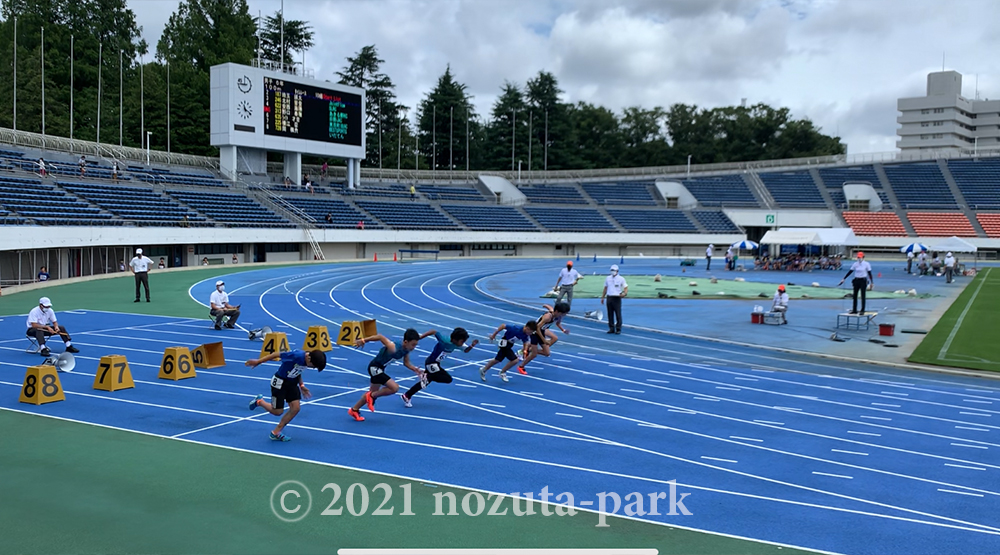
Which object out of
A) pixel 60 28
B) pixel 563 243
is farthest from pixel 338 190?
pixel 60 28

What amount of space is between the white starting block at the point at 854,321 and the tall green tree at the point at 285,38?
70916 millimetres

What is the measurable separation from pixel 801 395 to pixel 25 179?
40008 millimetres

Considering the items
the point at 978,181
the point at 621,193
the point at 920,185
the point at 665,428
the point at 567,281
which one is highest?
the point at 978,181

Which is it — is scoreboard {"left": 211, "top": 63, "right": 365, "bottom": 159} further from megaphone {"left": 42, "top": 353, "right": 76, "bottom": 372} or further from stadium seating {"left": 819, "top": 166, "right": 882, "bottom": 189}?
stadium seating {"left": 819, "top": 166, "right": 882, "bottom": 189}

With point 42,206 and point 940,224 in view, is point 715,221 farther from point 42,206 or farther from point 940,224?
point 42,206

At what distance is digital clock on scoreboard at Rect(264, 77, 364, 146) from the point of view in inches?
2147

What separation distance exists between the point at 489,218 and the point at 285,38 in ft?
111

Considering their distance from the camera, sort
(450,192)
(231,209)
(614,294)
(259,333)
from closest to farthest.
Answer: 1. (259,333)
2. (614,294)
3. (231,209)
4. (450,192)

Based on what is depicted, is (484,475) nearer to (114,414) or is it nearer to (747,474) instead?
(747,474)

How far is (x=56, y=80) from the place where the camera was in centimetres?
6638

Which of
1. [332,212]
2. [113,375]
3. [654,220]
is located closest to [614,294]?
[113,375]

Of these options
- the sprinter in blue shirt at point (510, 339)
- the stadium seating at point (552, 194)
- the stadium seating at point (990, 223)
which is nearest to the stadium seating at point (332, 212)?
the stadium seating at point (552, 194)

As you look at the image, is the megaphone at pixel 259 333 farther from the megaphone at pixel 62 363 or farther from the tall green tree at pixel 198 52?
the tall green tree at pixel 198 52

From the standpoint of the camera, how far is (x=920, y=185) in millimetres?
78875
